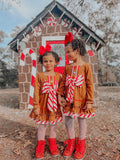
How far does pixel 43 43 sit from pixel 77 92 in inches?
154

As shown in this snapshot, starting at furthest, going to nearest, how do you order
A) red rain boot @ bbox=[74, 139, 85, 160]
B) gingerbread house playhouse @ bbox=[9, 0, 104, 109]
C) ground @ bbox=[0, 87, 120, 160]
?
gingerbread house playhouse @ bbox=[9, 0, 104, 109] → ground @ bbox=[0, 87, 120, 160] → red rain boot @ bbox=[74, 139, 85, 160]

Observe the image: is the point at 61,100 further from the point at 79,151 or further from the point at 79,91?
the point at 79,151

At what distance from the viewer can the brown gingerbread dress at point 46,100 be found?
2.32 metres

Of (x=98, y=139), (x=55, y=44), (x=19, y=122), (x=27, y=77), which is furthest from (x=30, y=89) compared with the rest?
(x=98, y=139)

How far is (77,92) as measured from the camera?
2264mm

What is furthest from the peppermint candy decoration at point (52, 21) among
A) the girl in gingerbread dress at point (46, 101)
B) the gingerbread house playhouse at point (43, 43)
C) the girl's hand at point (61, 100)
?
the girl's hand at point (61, 100)

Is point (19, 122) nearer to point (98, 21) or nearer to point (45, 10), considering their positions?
point (45, 10)

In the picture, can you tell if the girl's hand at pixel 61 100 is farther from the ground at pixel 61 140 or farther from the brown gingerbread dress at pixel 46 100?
the ground at pixel 61 140

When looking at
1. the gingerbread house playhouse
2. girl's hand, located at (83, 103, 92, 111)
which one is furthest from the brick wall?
girl's hand, located at (83, 103, 92, 111)

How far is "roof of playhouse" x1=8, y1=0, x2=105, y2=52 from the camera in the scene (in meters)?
5.43

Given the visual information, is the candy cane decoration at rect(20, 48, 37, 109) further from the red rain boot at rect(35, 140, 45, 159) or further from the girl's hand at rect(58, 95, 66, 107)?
the girl's hand at rect(58, 95, 66, 107)

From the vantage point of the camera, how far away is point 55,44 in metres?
5.64

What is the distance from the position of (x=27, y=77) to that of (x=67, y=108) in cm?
376

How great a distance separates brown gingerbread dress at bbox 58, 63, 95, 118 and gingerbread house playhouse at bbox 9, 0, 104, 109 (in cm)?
333
